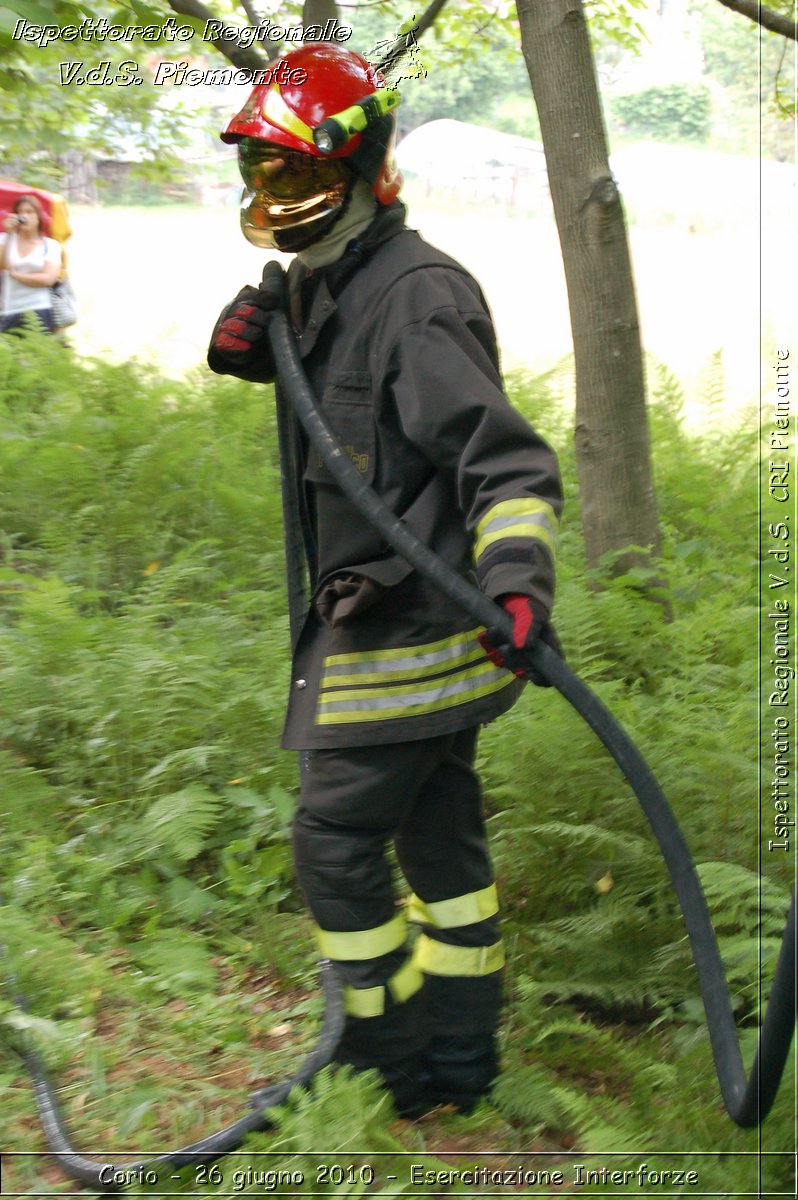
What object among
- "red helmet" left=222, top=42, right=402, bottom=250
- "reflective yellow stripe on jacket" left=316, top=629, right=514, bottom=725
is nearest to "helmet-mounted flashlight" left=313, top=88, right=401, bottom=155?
"red helmet" left=222, top=42, right=402, bottom=250

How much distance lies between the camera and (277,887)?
366cm

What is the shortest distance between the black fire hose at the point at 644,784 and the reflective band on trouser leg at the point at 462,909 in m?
0.61

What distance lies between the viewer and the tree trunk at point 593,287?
457cm

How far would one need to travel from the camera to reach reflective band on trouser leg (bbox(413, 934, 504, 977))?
2.83 metres

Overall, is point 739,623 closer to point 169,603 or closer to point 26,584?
point 169,603

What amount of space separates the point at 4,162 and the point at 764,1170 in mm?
8077

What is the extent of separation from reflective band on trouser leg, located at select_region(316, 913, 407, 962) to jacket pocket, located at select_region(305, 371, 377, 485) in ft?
3.56

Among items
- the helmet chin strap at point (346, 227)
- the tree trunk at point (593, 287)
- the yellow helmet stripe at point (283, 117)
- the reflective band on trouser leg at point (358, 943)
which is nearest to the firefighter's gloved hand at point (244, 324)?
the helmet chin strap at point (346, 227)

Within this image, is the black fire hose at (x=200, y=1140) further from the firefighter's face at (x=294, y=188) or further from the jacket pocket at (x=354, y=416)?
the firefighter's face at (x=294, y=188)

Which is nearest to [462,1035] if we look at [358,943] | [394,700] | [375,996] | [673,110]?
[375,996]

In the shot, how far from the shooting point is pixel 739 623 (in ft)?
13.7

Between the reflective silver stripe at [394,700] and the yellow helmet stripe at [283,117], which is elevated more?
the yellow helmet stripe at [283,117]

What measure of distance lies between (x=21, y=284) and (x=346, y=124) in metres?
7.48

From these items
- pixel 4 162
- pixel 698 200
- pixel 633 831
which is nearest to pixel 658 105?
pixel 698 200
